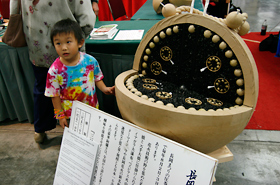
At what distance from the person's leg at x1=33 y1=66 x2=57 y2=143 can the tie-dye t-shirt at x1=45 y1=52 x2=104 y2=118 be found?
358 mm

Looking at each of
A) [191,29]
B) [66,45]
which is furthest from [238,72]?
[66,45]

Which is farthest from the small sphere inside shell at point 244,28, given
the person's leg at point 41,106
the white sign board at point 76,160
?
the person's leg at point 41,106

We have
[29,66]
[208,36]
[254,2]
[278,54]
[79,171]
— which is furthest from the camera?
[254,2]

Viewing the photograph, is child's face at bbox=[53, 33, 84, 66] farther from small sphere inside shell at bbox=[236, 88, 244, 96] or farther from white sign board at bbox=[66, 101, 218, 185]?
small sphere inside shell at bbox=[236, 88, 244, 96]

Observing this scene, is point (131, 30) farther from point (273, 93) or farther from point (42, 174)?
point (273, 93)

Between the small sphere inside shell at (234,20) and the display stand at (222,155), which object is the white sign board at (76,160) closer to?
the display stand at (222,155)

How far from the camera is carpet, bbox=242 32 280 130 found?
6.29 ft

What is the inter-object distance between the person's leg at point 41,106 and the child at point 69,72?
350 mm

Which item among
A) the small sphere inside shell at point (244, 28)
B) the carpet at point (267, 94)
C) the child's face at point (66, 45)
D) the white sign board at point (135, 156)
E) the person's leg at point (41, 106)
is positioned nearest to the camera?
the white sign board at point (135, 156)

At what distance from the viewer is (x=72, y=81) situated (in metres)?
1.12

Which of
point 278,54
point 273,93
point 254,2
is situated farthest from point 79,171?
point 254,2

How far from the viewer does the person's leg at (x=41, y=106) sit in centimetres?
142

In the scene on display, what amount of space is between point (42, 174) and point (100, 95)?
2.53 ft

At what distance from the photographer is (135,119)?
3.18 feet
